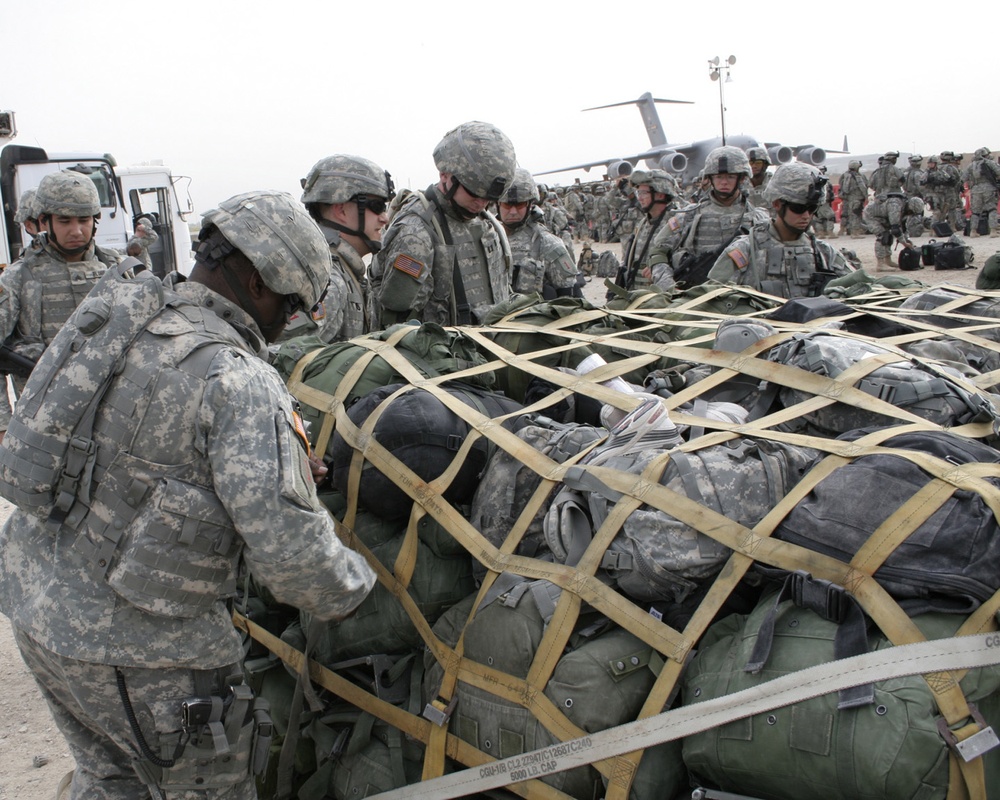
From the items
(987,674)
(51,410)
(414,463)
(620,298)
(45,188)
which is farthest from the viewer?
(45,188)

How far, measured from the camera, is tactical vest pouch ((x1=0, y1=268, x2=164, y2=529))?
206 cm

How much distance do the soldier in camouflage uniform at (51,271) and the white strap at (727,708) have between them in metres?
4.56

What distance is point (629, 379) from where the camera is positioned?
3.61 m

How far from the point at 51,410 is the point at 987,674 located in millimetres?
2167

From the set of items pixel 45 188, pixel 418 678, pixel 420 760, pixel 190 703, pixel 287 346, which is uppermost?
pixel 45 188

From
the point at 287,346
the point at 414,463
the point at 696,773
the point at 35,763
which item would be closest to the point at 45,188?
the point at 287,346

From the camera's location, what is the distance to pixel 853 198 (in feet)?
76.7

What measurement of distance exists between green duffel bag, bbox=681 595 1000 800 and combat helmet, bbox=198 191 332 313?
1392mm

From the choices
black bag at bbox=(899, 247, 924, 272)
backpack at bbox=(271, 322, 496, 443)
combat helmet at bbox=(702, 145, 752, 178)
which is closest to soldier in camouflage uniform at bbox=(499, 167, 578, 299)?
combat helmet at bbox=(702, 145, 752, 178)

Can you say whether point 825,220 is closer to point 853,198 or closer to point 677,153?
point 853,198

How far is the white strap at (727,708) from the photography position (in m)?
1.88

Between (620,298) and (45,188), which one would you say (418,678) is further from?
(45,188)

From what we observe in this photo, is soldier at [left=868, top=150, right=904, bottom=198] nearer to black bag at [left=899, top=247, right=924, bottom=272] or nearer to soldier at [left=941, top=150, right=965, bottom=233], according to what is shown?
soldier at [left=941, top=150, right=965, bottom=233]

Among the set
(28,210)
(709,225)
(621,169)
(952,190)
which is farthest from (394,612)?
(621,169)
